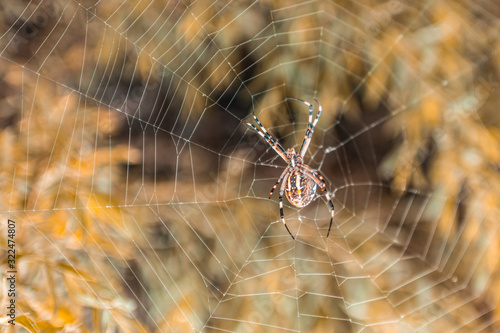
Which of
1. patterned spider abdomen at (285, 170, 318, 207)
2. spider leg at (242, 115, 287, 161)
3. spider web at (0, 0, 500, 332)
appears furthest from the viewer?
spider leg at (242, 115, 287, 161)

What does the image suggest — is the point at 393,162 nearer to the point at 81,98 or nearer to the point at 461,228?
the point at 461,228

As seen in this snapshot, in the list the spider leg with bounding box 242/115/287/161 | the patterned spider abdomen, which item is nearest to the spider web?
the spider leg with bounding box 242/115/287/161

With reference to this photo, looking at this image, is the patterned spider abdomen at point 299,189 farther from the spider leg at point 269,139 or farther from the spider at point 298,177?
the spider leg at point 269,139

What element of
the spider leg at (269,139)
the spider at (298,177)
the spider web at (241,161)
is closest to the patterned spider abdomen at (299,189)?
the spider at (298,177)

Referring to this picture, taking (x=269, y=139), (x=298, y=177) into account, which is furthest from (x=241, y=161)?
(x=298, y=177)

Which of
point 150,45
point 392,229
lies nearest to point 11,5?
point 150,45

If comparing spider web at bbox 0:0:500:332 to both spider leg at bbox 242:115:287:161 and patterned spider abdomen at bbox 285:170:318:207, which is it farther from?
patterned spider abdomen at bbox 285:170:318:207
